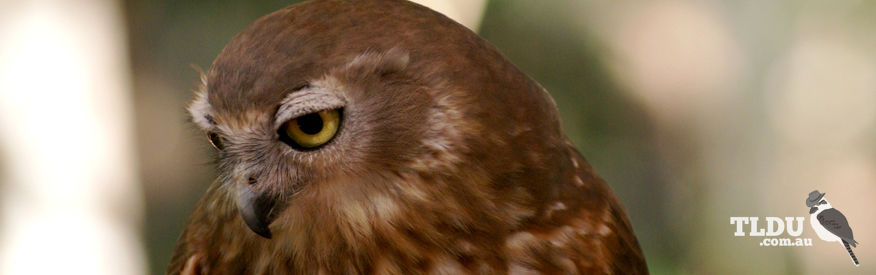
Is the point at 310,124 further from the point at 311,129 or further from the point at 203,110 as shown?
the point at 203,110

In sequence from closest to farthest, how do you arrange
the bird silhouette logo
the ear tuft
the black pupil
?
1. the black pupil
2. the ear tuft
3. the bird silhouette logo

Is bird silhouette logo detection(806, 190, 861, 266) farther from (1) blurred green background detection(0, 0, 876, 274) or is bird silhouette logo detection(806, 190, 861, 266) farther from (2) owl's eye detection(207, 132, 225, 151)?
(2) owl's eye detection(207, 132, 225, 151)

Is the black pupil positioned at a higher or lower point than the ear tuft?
lower

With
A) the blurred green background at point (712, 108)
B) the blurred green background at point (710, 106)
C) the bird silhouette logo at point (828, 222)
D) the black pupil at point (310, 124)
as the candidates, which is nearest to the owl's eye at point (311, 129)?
the black pupil at point (310, 124)

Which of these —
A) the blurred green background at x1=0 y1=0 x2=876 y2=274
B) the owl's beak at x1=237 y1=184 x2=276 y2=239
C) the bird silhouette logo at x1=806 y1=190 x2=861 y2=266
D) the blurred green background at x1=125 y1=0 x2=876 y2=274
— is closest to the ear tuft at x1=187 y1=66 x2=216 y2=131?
the owl's beak at x1=237 y1=184 x2=276 y2=239

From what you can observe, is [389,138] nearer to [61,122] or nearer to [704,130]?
[704,130]

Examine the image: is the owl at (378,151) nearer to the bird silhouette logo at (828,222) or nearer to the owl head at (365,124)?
the owl head at (365,124)

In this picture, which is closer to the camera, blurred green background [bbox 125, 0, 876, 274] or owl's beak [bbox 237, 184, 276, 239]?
owl's beak [bbox 237, 184, 276, 239]

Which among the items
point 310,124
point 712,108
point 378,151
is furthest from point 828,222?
point 310,124
